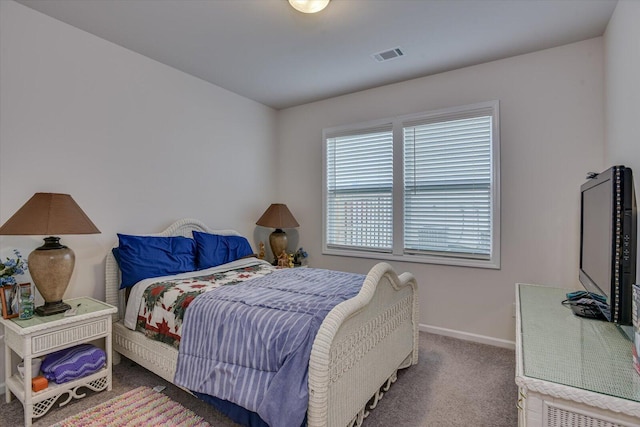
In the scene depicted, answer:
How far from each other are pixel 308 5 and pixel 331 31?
492 millimetres

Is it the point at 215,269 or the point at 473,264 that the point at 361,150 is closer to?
the point at 473,264

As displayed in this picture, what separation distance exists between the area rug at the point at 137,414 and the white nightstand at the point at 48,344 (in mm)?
180

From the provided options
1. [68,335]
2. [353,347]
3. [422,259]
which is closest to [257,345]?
[353,347]

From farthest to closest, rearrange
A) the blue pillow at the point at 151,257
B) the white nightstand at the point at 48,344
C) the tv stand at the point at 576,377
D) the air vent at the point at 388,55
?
the air vent at the point at 388,55, the blue pillow at the point at 151,257, the white nightstand at the point at 48,344, the tv stand at the point at 576,377

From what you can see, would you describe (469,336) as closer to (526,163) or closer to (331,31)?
(526,163)

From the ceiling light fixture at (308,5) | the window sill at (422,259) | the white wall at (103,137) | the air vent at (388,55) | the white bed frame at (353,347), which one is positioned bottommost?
the white bed frame at (353,347)

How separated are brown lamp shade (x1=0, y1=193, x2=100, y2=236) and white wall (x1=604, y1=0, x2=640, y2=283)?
10.4 feet

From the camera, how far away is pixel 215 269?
303 cm

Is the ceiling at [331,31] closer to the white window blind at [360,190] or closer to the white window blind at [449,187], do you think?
the white window blind at [449,187]

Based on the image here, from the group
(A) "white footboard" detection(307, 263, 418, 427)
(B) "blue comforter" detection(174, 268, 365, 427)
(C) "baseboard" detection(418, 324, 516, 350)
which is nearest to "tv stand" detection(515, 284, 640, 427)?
(A) "white footboard" detection(307, 263, 418, 427)

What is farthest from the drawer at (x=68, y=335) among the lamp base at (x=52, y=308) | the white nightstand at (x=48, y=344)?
the lamp base at (x=52, y=308)

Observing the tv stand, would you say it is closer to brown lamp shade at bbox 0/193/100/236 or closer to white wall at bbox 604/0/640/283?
white wall at bbox 604/0/640/283

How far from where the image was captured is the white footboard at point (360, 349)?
149cm

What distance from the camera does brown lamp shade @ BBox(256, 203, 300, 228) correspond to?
12.7ft
